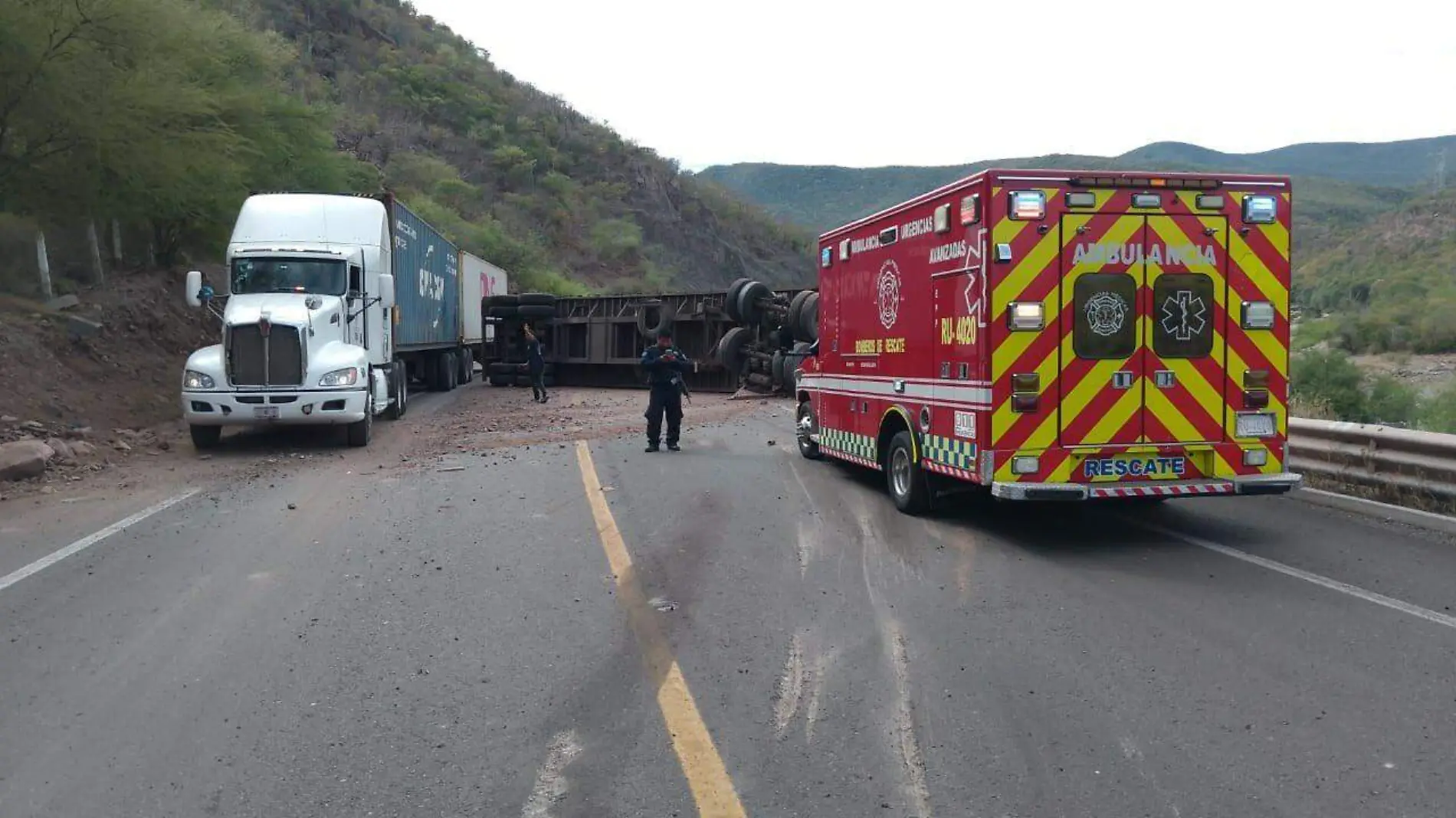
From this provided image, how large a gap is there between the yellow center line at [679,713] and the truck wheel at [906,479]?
2880mm

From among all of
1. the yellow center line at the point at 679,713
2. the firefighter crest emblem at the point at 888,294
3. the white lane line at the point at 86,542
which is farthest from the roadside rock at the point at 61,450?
the firefighter crest emblem at the point at 888,294

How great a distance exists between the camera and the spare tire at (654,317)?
3044 cm

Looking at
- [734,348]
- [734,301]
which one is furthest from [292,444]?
[734,348]

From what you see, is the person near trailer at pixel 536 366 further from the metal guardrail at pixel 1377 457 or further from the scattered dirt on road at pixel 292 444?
the metal guardrail at pixel 1377 457

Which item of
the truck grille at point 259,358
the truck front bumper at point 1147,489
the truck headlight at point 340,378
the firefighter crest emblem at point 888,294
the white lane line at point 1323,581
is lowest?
the white lane line at point 1323,581

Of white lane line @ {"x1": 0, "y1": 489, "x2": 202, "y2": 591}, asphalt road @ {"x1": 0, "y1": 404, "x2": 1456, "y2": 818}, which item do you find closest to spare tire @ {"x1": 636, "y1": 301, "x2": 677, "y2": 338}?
white lane line @ {"x1": 0, "y1": 489, "x2": 202, "y2": 591}

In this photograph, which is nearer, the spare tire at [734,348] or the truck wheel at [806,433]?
the truck wheel at [806,433]

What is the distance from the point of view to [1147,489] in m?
9.16

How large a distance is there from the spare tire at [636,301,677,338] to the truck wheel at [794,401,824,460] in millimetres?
15159

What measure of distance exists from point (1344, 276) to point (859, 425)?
5492 cm

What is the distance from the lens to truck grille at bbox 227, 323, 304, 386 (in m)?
16.2

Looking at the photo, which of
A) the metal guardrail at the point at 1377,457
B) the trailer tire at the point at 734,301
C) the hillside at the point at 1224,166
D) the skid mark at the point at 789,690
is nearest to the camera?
the skid mark at the point at 789,690

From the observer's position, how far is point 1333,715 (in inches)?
206

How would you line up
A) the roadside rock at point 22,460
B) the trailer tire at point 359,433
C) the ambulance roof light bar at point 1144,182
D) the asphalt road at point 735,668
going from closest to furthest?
the asphalt road at point 735,668, the ambulance roof light bar at point 1144,182, the roadside rock at point 22,460, the trailer tire at point 359,433
